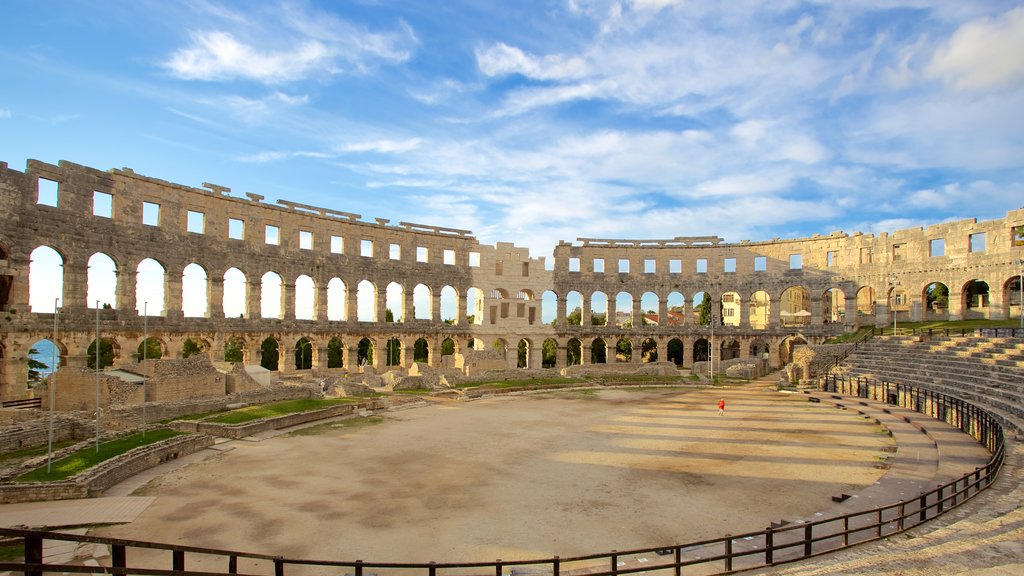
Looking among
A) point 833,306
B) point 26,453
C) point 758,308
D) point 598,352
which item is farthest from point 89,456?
point 758,308

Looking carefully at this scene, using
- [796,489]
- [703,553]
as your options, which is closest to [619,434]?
[796,489]

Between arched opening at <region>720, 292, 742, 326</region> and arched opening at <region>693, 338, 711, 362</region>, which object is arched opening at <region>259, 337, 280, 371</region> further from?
arched opening at <region>720, 292, 742, 326</region>

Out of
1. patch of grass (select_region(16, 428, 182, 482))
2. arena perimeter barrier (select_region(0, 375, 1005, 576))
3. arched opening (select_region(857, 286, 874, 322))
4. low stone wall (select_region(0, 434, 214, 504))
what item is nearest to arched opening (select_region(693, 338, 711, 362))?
arched opening (select_region(857, 286, 874, 322))

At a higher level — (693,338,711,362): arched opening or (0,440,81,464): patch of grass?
(0,440,81,464): patch of grass

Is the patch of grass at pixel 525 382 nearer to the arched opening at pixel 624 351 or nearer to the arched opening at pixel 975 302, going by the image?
the arched opening at pixel 624 351

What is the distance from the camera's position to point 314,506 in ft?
42.3

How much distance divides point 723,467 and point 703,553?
6704 millimetres

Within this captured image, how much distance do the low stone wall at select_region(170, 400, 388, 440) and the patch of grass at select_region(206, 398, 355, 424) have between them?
399 mm

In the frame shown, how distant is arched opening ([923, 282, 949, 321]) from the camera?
41.9 meters

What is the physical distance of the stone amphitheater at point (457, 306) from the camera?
21.3 meters

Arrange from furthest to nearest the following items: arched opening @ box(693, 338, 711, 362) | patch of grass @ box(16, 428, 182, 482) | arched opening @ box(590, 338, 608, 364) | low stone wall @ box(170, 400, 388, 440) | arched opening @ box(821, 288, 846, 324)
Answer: arched opening @ box(590, 338, 608, 364) → arched opening @ box(693, 338, 711, 362) → arched opening @ box(821, 288, 846, 324) → low stone wall @ box(170, 400, 388, 440) → patch of grass @ box(16, 428, 182, 482)

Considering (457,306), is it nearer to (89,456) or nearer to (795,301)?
(89,456)

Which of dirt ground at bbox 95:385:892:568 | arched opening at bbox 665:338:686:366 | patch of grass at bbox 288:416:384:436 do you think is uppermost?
dirt ground at bbox 95:385:892:568

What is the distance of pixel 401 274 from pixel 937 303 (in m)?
44.3
